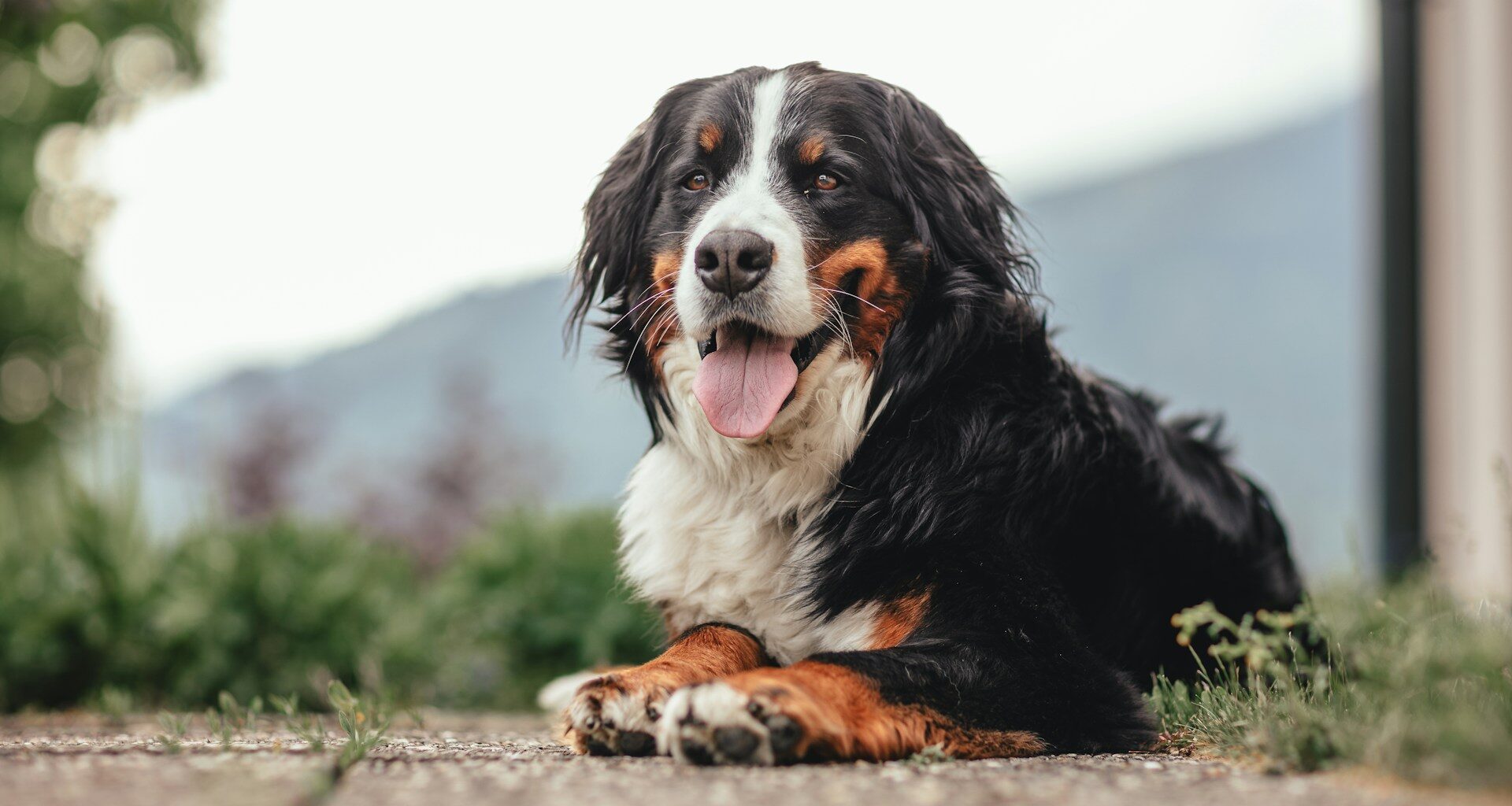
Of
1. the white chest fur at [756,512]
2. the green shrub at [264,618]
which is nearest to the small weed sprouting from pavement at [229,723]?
the green shrub at [264,618]

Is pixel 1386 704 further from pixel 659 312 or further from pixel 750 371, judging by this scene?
pixel 659 312

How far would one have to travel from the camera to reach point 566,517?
5539 mm

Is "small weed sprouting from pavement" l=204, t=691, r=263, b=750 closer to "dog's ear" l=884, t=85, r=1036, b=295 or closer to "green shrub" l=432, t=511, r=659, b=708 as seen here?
"green shrub" l=432, t=511, r=659, b=708

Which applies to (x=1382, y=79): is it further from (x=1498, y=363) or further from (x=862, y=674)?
(x=862, y=674)

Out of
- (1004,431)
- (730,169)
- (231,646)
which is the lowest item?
(231,646)

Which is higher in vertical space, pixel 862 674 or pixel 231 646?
pixel 862 674

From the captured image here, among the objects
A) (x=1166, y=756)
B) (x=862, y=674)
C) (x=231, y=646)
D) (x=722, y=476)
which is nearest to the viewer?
(x=862, y=674)

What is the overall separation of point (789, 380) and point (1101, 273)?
6.17 metres

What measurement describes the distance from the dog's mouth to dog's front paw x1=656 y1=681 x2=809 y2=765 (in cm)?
86

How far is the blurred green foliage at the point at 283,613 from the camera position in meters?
4.36

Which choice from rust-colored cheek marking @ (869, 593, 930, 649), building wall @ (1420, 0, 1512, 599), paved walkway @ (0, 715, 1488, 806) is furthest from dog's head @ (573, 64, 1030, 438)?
building wall @ (1420, 0, 1512, 599)

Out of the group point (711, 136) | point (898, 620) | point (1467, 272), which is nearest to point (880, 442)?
point (898, 620)

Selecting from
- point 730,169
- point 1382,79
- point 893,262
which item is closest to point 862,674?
point 893,262

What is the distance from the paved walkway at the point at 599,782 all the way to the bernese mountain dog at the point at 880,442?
1.09 feet
